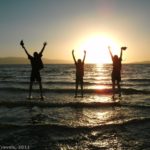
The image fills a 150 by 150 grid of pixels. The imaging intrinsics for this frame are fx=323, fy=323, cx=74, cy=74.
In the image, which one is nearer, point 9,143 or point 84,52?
point 9,143

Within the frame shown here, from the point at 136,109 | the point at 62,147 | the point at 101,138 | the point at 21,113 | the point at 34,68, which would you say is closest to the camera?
the point at 62,147

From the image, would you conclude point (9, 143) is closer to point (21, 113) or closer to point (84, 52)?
point (21, 113)

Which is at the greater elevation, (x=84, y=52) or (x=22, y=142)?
(x=84, y=52)

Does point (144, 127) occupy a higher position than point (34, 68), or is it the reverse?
point (34, 68)

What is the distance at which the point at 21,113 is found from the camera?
12188 mm

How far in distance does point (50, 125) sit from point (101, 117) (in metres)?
2.25

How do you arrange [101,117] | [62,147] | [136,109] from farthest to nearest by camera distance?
1. [136,109]
2. [101,117]
3. [62,147]

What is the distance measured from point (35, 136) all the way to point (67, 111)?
163 inches

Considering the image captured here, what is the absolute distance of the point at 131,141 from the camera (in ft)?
26.5

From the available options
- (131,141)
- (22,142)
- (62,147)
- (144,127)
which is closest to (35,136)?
(22,142)

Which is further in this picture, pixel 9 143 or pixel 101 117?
pixel 101 117

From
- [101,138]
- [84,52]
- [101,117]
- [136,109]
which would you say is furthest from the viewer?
[84,52]

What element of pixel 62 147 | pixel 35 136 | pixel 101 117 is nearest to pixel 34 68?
pixel 101 117

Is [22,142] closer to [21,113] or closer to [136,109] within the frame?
[21,113]
